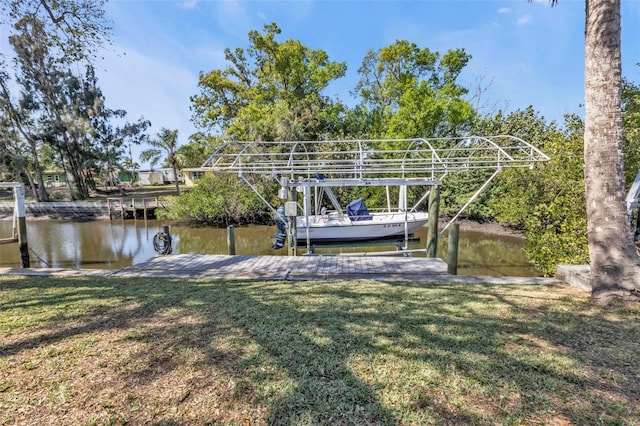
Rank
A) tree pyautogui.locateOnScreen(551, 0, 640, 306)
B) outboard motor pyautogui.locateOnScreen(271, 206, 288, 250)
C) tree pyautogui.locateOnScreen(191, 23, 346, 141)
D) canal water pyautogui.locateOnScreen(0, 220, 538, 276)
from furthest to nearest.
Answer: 1. tree pyautogui.locateOnScreen(191, 23, 346, 141)
2. canal water pyautogui.locateOnScreen(0, 220, 538, 276)
3. outboard motor pyautogui.locateOnScreen(271, 206, 288, 250)
4. tree pyautogui.locateOnScreen(551, 0, 640, 306)

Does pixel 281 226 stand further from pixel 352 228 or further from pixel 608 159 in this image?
pixel 608 159

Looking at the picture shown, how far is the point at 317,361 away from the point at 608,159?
384 centimetres

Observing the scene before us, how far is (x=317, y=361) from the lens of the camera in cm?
242

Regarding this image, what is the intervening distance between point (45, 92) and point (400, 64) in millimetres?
29137

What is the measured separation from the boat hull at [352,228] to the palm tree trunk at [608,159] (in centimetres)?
527

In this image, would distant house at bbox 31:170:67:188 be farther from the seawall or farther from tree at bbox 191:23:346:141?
tree at bbox 191:23:346:141

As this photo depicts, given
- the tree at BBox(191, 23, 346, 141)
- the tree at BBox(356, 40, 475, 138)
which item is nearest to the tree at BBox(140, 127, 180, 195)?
the tree at BBox(191, 23, 346, 141)

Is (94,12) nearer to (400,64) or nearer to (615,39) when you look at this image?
(615,39)

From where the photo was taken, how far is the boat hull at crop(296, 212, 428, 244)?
29.1ft

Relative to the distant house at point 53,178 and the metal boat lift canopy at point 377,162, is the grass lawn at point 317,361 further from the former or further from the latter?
the distant house at point 53,178

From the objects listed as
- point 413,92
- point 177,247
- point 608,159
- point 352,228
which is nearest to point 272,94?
point 413,92

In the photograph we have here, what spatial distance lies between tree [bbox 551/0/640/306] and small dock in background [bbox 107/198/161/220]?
74.9 feet

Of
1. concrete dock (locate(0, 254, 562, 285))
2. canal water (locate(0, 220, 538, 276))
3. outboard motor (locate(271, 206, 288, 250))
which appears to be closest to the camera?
concrete dock (locate(0, 254, 562, 285))

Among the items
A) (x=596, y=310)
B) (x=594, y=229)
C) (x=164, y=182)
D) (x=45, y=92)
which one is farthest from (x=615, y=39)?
(x=164, y=182)
